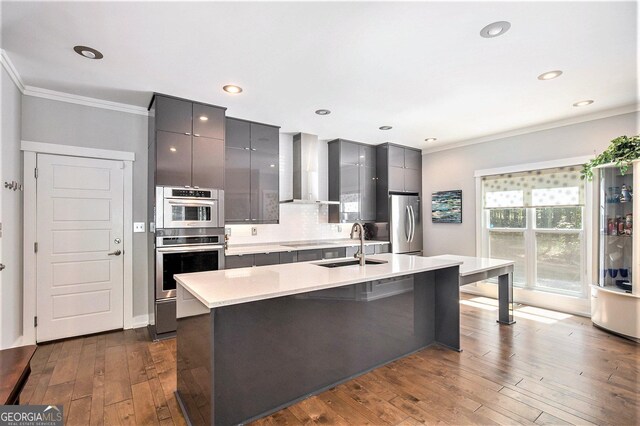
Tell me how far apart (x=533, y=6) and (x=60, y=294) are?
4.88 meters

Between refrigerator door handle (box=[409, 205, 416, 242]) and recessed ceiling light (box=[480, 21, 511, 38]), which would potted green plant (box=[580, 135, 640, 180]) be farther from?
refrigerator door handle (box=[409, 205, 416, 242])

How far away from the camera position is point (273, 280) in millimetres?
2129

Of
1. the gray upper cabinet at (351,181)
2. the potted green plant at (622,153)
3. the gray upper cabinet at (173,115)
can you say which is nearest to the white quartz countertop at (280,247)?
the gray upper cabinet at (351,181)

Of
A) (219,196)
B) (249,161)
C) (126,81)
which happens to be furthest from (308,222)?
(126,81)

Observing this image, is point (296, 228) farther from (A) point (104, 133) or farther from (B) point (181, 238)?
(A) point (104, 133)

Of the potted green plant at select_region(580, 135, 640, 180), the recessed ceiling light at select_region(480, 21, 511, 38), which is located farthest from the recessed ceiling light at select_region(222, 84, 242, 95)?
the potted green plant at select_region(580, 135, 640, 180)

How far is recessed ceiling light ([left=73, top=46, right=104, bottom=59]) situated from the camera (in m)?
2.50

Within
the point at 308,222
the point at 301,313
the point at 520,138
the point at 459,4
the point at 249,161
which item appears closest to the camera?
the point at 459,4

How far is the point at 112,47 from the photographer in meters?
2.47

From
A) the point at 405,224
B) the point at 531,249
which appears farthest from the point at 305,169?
the point at 531,249

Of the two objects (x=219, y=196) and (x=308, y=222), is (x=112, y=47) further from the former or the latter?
(x=308, y=222)

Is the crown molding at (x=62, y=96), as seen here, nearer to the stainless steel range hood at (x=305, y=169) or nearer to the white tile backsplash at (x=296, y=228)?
the white tile backsplash at (x=296, y=228)

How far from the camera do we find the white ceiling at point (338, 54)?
82.1 inches

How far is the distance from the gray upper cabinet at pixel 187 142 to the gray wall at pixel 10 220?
3.79 feet
